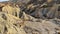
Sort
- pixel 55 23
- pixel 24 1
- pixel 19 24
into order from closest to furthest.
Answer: pixel 19 24 → pixel 55 23 → pixel 24 1

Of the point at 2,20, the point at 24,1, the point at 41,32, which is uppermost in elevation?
the point at 24,1

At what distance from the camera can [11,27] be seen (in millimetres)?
4762

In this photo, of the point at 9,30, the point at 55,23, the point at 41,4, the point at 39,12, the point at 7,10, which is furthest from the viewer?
the point at 41,4

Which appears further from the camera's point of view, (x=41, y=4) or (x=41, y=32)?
(x=41, y=4)

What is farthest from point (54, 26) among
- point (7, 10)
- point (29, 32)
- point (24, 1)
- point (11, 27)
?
point (24, 1)

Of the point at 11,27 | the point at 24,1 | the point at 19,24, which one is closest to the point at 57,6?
the point at 24,1

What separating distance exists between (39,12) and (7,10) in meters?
1.62

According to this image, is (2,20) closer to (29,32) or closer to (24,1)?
(29,32)

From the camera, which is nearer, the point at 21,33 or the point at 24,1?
the point at 21,33

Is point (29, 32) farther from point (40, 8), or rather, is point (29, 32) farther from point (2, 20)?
point (40, 8)

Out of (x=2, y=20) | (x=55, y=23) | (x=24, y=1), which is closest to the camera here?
(x=2, y=20)

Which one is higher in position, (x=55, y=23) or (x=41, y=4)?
(x=41, y=4)

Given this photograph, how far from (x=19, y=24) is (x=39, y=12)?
248 centimetres

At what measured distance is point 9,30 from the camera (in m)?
4.62
